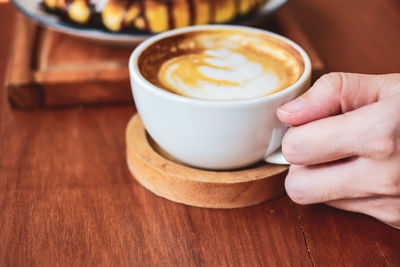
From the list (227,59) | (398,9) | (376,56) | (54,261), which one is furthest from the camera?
(398,9)

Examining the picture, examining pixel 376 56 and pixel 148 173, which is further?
pixel 376 56

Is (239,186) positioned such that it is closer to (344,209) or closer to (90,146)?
(344,209)

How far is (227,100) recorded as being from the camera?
51 cm

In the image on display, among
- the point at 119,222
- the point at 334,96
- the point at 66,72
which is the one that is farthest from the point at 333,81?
the point at 66,72

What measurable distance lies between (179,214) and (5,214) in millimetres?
196

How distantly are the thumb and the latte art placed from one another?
5 centimetres

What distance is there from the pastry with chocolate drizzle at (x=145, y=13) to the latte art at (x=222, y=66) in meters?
0.12

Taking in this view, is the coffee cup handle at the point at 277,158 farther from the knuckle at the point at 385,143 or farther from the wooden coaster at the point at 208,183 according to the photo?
the knuckle at the point at 385,143

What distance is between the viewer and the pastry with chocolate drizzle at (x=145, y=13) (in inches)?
28.2

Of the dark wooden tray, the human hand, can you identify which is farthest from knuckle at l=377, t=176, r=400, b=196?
the dark wooden tray

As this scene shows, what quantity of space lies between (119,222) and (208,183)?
11 cm

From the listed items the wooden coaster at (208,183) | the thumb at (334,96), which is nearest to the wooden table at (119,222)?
the wooden coaster at (208,183)

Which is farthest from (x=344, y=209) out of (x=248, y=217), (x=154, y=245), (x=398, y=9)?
(x=398, y=9)

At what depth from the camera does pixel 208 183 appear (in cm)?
53
